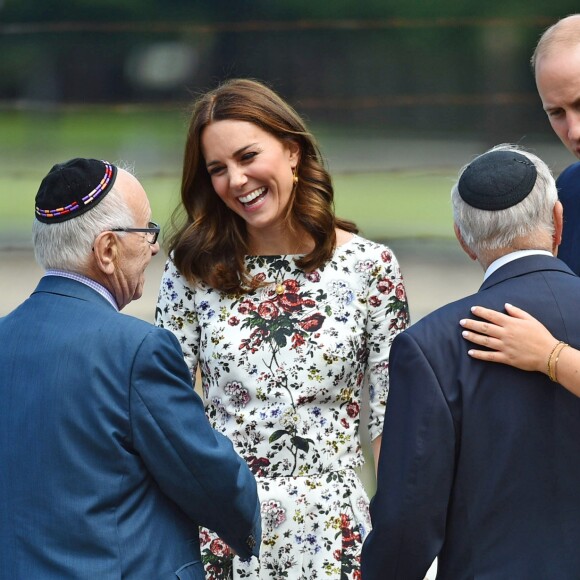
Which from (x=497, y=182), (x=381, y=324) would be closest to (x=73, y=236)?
(x=497, y=182)

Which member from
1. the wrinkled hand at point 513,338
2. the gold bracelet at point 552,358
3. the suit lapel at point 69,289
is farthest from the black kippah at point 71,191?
the gold bracelet at point 552,358

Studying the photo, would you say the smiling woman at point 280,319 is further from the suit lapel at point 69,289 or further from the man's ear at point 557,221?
the man's ear at point 557,221

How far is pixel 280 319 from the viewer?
8.74ft

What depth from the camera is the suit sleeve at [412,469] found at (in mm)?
1944

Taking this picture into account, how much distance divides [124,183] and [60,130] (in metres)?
2.29

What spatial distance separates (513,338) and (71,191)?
0.83 meters

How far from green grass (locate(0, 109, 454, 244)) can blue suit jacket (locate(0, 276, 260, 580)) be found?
228 cm

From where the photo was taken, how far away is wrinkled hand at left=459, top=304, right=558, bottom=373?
1909 mm

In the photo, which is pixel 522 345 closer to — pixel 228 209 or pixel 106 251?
pixel 106 251

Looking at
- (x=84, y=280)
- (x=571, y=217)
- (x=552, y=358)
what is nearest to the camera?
(x=552, y=358)

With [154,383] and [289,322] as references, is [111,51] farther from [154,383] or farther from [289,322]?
[154,383]

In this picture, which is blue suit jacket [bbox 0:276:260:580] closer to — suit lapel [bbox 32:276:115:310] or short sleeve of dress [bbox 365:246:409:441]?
suit lapel [bbox 32:276:115:310]

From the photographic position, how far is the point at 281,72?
13.9 ft

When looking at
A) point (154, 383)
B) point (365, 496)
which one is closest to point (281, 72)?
point (365, 496)
